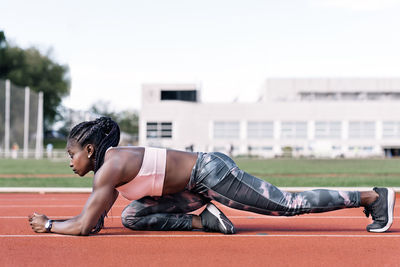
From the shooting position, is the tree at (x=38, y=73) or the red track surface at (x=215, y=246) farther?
the tree at (x=38, y=73)

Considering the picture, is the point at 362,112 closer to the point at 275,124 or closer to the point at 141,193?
the point at 275,124

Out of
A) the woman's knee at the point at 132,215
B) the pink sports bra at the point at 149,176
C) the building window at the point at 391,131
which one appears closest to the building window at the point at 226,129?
the building window at the point at 391,131

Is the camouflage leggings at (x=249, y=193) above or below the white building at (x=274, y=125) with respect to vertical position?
below

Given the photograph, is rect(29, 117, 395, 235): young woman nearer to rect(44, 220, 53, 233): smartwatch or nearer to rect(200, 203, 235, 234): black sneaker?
rect(44, 220, 53, 233): smartwatch

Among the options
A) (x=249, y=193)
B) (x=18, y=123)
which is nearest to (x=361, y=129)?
(x=18, y=123)

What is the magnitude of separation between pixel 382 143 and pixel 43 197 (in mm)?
74183

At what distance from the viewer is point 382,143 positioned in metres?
79.0

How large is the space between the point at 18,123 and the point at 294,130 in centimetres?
4098

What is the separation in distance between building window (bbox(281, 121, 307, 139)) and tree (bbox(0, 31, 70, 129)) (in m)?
35.3

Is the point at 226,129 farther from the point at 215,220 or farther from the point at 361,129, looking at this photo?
the point at 215,220

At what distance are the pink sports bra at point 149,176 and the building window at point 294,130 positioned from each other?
247 ft

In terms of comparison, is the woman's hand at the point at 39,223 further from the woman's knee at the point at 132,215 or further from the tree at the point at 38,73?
the tree at the point at 38,73

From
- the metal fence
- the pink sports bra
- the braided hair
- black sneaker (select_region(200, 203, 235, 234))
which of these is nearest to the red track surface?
black sneaker (select_region(200, 203, 235, 234))

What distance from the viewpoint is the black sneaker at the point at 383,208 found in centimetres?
510
